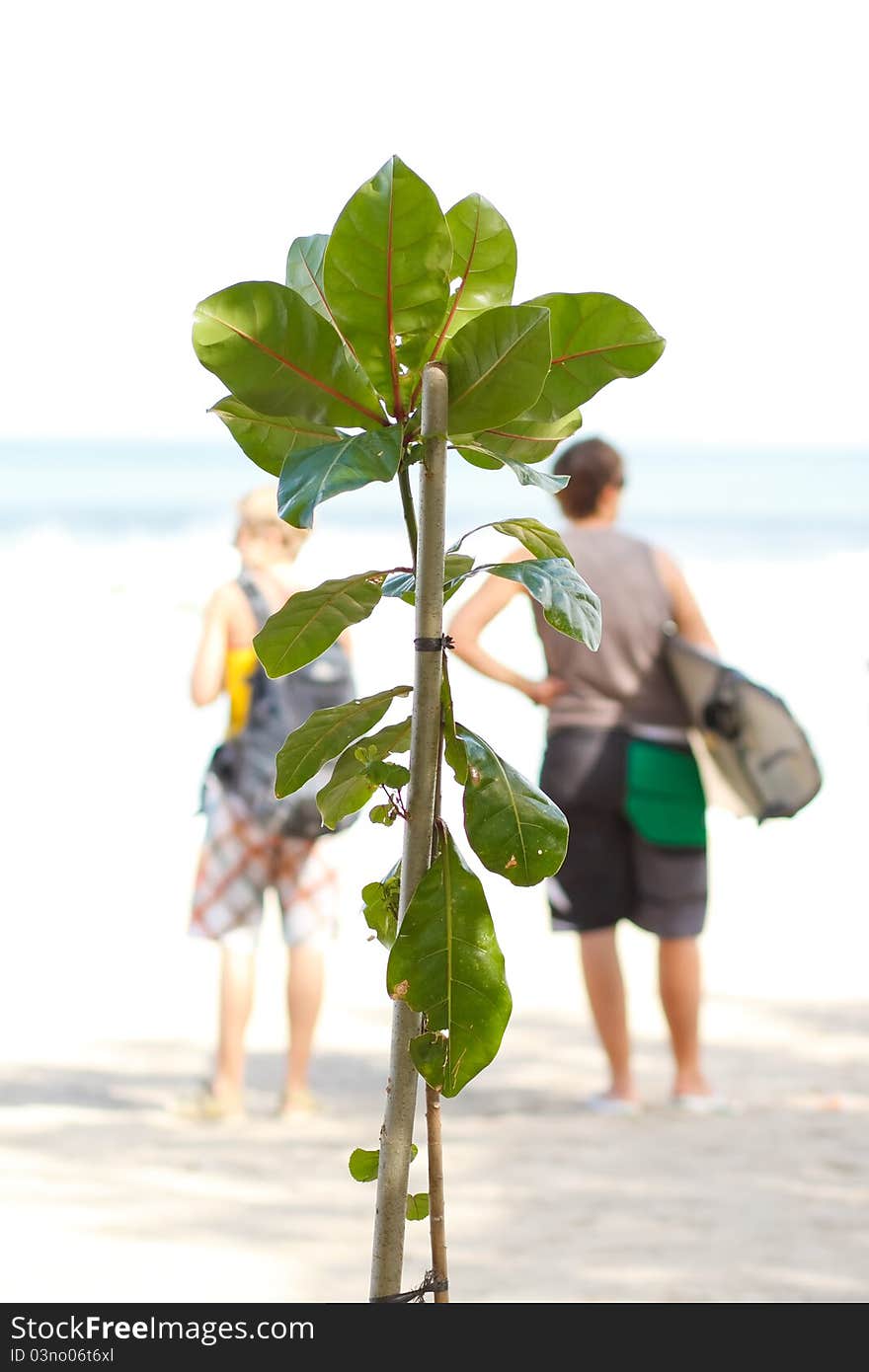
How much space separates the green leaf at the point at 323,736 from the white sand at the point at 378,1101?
2114 mm

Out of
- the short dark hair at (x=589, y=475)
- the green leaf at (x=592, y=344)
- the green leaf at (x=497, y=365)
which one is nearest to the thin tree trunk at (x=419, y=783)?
the green leaf at (x=497, y=365)

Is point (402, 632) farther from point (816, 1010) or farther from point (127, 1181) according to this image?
point (127, 1181)

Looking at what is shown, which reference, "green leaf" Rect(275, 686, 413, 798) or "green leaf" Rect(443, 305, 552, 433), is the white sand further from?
"green leaf" Rect(443, 305, 552, 433)

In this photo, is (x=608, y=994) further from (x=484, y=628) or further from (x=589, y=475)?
(x=589, y=475)

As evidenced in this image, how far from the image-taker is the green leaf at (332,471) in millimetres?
1170

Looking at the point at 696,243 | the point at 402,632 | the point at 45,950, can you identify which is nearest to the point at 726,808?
the point at 45,950

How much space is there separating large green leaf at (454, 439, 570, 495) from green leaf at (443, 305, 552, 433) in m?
0.04

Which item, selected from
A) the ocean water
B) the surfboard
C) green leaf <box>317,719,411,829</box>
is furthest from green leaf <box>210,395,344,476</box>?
the ocean water

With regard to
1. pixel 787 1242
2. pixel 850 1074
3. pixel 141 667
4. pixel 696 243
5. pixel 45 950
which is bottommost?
pixel 787 1242

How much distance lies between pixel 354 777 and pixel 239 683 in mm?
2929

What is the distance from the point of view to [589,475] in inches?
172

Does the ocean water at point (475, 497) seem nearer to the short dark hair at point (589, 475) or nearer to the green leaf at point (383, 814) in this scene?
the short dark hair at point (589, 475)

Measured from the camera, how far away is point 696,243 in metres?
57.8

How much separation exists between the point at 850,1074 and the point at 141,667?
24.9ft
